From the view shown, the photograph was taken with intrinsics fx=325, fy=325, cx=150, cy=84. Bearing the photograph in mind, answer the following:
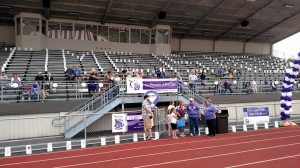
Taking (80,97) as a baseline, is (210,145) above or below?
below

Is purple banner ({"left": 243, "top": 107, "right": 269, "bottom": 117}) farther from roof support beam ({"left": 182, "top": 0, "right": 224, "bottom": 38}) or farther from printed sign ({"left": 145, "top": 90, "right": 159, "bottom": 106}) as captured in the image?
roof support beam ({"left": 182, "top": 0, "right": 224, "bottom": 38})

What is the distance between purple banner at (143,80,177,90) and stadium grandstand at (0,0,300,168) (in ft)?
0.18

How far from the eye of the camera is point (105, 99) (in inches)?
612

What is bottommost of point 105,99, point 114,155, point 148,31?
point 114,155

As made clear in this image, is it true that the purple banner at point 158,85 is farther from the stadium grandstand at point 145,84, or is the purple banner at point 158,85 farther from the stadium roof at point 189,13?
the stadium roof at point 189,13

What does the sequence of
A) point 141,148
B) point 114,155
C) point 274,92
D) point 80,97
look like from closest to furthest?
1. point 114,155
2. point 141,148
3. point 80,97
4. point 274,92

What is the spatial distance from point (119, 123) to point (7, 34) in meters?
20.2

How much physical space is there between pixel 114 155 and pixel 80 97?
702cm

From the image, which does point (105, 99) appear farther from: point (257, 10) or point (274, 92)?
point (257, 10)

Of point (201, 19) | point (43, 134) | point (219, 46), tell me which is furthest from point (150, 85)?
point (219, 46)

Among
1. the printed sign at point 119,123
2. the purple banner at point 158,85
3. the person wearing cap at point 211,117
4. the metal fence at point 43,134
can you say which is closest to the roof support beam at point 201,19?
the purple banner at point 158,85

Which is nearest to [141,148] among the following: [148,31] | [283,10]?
[148,31]

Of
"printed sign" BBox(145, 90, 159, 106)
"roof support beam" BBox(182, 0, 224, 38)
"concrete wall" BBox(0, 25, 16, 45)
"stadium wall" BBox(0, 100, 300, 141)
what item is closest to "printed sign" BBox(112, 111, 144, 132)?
"printed sign" BBox(145, 90, 159, 106)

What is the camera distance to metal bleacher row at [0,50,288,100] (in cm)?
2136
